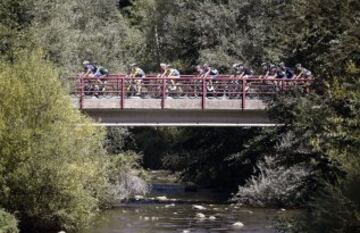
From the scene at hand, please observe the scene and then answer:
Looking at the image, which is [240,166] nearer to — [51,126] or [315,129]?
[51,126]

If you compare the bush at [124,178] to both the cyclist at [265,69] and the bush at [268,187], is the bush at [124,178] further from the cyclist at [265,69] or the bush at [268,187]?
the cyclist at [265,69]

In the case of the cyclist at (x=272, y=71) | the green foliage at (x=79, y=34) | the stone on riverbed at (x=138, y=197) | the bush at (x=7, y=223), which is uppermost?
the green foliage at (x=79, y=34)

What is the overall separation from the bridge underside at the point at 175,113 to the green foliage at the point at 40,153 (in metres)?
7.46

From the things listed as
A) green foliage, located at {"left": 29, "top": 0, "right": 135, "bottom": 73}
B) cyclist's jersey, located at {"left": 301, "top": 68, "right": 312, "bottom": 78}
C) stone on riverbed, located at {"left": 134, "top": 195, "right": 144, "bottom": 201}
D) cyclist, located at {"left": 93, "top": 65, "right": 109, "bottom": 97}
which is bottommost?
stone on riverbed, located at {"left": 134, "top": 195, "right": 144, "bottom": 201}

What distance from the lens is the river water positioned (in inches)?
1303

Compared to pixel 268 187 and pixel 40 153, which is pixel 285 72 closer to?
pixel 268 187

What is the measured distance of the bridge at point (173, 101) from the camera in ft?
126

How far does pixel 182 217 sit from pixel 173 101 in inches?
211

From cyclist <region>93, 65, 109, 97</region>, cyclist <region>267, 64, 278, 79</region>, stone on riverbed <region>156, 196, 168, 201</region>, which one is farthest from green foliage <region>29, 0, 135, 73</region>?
cyclist <region>267, 64, 278, 79</region>

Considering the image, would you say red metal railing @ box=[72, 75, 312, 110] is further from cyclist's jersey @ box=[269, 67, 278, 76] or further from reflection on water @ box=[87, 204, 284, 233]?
reflection on water @ box=[87, 204, 284, 233]

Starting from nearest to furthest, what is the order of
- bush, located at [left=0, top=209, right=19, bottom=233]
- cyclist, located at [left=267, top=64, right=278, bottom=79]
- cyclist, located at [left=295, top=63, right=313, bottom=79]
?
bush, located at [left=0, top=209, right=19, bottom=233], cyclist, located at [left=295, top=63, right=313, bottom=79], cyclist, located at [left=267, top=64, right=278, bottom=79]

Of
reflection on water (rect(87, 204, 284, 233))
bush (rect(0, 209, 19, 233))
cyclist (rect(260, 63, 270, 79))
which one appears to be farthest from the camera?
cyclist (rect(260, 63, 270, 79))

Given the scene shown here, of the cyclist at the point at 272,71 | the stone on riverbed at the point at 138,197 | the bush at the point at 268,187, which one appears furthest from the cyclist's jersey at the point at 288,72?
the stone on riverbed at the point at 138,197

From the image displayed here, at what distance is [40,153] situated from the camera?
2886cm
